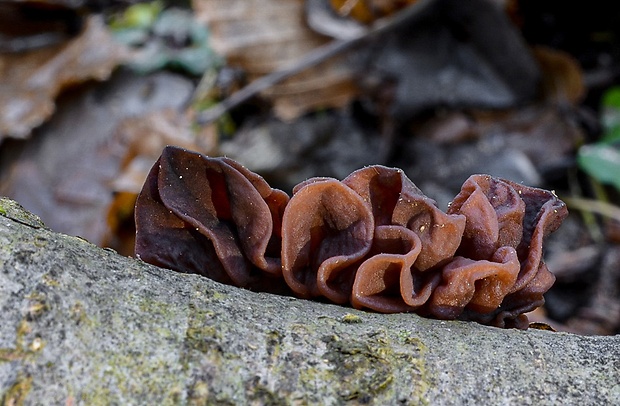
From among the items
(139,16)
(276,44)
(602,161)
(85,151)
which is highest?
(276,44)

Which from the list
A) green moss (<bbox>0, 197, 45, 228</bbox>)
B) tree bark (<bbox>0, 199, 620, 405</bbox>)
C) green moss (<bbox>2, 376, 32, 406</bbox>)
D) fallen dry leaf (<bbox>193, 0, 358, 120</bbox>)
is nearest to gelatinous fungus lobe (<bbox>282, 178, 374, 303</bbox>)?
tree bark (<bbox>0, 199, 620, 405</bbox>)

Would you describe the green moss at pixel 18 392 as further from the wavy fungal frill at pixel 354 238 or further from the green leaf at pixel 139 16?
the green leaf at pixel 139 16

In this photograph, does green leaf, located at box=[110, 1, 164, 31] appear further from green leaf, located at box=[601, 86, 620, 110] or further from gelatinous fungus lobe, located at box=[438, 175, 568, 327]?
gelatinous fungus lobe, located at box=[438, 175, 568, 327]

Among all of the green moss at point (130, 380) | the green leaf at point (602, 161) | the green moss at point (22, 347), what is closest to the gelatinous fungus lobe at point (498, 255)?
the green moss at point (130, 380)

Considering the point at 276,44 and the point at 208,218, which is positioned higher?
the point at 208,218

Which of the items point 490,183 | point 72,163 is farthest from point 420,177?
point 490,183

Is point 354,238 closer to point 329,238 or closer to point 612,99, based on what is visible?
point 329,238

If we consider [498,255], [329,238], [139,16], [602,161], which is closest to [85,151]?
[139,16]
